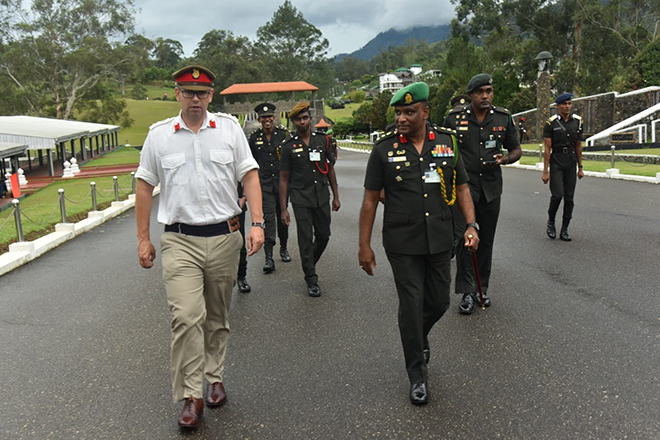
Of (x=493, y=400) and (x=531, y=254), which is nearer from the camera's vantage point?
(x=493, y=400)

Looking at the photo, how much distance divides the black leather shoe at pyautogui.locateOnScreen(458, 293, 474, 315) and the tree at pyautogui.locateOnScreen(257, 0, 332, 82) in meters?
90.8

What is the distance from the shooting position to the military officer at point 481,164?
540 cm

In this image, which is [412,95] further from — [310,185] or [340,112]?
[340,112]

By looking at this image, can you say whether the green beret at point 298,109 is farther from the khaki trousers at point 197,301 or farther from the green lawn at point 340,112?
the green lawn at point 340,112

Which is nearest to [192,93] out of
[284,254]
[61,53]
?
[284,254]

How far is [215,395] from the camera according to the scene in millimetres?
3771

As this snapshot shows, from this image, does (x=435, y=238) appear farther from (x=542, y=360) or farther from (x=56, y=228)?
(x=56, y=228)

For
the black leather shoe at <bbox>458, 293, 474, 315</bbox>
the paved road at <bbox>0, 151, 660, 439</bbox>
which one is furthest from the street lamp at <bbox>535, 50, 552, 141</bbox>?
the black leather shoe at <bbox>458, 293, 474, 315</bbox>

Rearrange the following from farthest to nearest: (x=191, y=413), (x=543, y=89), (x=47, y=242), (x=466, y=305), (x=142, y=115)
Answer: (x=142, y=115), (x=543, y=89), (x=47, y=242), (x=466, y=305), (x=191, y=413)

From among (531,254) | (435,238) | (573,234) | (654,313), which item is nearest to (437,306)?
(435,238)

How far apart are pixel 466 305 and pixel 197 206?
9.16ft

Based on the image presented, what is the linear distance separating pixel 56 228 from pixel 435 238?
9004 mm

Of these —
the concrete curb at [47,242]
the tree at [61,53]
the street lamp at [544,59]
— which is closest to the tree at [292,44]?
the tree at [61,53]

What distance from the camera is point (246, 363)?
14.6 ft
